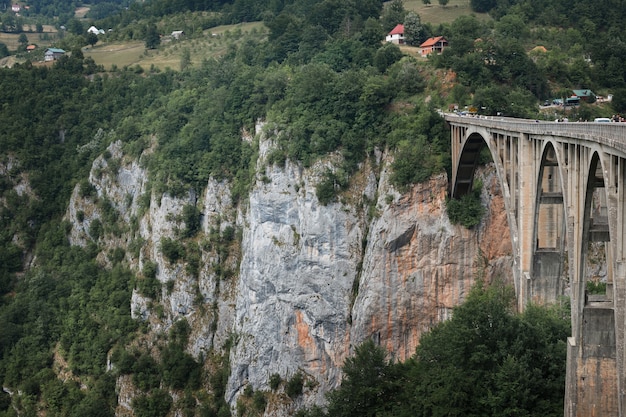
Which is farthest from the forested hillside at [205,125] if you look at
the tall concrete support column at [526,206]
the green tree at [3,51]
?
the green tree at [3,51]

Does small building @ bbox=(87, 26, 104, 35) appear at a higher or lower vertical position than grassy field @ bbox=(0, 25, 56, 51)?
higher

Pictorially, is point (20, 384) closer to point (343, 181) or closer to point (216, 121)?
point (216, 121)

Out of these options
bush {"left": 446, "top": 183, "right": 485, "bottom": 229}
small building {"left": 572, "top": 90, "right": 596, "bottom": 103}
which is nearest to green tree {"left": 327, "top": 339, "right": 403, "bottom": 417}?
bush {"left": 446, "top": 183, "right": 485, "bottom": 229}

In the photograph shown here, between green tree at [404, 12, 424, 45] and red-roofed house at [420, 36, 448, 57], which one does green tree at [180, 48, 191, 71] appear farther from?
red-roofed house at [420, 36, 448, 57]

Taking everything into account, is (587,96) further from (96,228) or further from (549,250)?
(96,228)

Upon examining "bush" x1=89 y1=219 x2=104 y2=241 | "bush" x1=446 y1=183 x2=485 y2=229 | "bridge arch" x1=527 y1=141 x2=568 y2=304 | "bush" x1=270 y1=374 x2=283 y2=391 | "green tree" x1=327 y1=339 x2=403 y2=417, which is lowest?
"bush" x1=270 y1=374 x2=283 y2=391

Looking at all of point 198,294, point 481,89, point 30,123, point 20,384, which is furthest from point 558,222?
point 30,123

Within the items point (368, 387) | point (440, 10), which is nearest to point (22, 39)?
point (440, 10)
